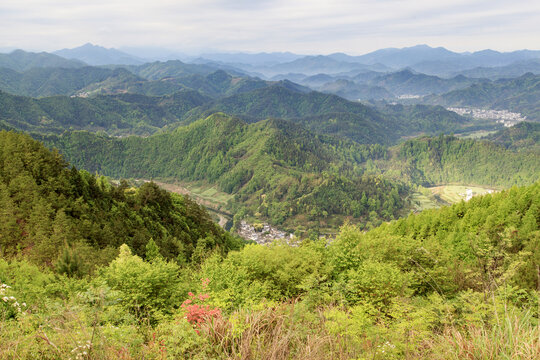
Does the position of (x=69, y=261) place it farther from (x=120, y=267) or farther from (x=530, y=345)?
(x=530, y=345)

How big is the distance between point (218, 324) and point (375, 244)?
32.6 metres

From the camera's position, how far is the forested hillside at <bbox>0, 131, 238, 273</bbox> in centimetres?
3653

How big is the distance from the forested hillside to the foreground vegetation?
42.0 inches

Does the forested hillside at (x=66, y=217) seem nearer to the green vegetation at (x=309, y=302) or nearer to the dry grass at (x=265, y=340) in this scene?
the green vegetation at (x=309, y=302)

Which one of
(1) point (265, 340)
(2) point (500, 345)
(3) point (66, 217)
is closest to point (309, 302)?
(1) point (265, 340)

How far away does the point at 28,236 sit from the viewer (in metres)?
39.9

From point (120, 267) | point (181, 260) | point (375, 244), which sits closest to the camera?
point (120, 267)

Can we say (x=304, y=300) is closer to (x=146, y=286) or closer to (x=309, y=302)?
(x=309, y=302)

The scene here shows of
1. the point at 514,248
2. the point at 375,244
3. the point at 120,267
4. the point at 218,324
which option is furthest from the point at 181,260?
the point at 514,248

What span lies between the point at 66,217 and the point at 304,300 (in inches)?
1683

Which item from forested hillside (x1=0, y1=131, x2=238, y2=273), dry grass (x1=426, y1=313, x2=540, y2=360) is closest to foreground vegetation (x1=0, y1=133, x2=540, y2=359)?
dry grass (x1=426, y1=313, x2=540, y2=360)

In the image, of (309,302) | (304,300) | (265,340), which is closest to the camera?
(265,340)

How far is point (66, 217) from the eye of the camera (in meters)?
44.6

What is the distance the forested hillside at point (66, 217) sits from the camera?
36531mm
